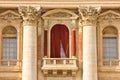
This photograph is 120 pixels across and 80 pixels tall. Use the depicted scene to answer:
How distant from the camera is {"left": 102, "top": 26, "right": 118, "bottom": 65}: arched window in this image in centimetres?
4109

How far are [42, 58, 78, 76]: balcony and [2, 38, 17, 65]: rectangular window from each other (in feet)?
9.87

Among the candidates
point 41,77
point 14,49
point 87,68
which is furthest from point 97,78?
point 14,49

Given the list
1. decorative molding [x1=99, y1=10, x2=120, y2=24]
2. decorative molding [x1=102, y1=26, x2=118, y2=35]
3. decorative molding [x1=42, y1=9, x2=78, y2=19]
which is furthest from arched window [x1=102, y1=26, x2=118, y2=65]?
decorative molding [x1=42, y1=9, x2=78, y2=19]

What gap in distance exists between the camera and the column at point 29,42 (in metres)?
39.5

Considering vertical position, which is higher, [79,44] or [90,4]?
[90,4]

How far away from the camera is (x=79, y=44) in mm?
40688

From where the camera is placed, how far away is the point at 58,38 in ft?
134

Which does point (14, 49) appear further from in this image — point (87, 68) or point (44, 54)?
point (87, 68)

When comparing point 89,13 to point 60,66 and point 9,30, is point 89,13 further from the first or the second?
point 9,30

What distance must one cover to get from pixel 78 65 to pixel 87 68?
99 centimetres

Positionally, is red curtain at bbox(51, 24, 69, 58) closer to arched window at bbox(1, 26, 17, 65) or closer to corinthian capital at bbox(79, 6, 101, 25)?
corinthian capital at bbox(79, 6, 101, 25)

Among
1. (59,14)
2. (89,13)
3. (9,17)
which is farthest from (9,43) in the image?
(89,13)

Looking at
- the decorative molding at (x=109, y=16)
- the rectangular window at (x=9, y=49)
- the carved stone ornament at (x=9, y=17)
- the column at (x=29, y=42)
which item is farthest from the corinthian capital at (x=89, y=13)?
the rectangular window at (x=9, y=49)

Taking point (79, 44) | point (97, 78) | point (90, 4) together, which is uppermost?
point (90, 4)
